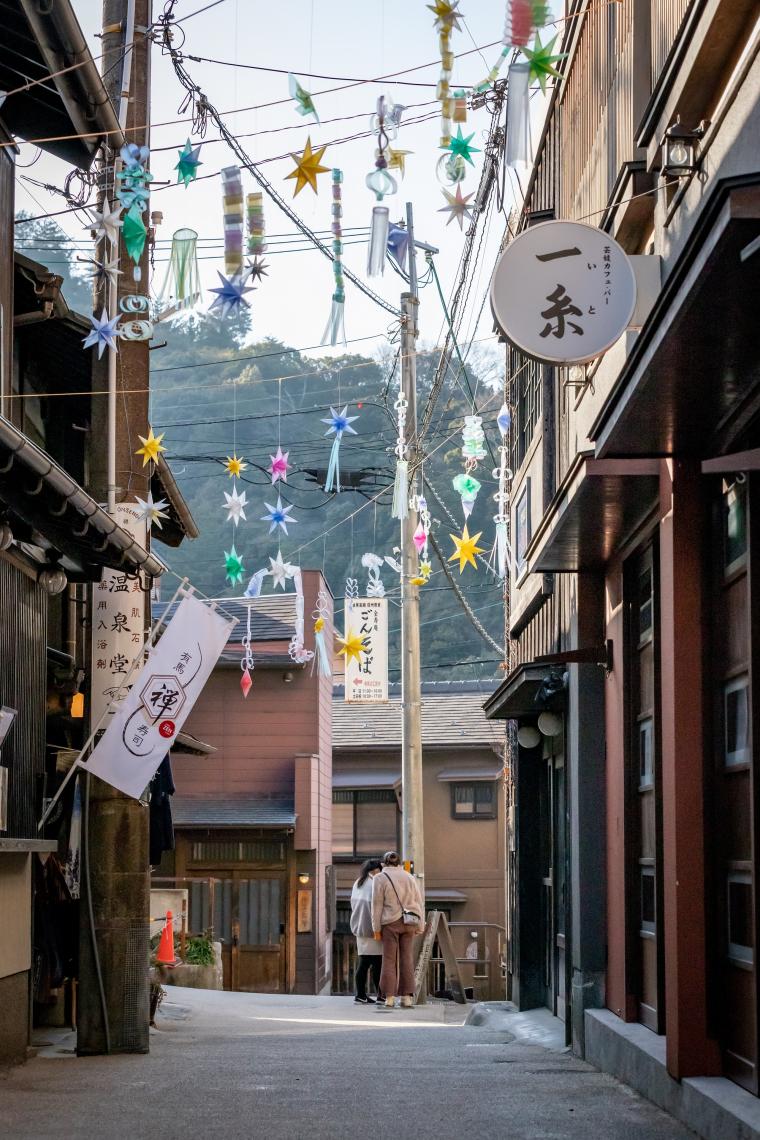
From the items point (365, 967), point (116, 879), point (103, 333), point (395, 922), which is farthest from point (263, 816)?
point (103, 333)

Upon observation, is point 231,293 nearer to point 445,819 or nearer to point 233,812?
point 233,812

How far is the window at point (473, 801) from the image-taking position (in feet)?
123

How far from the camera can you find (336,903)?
35969 millimetres

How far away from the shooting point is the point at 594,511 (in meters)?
9.70

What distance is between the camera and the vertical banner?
11.5 metres

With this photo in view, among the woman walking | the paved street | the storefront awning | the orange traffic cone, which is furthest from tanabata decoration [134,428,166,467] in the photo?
the orange traffic cone

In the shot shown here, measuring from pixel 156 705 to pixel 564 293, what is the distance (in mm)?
4805

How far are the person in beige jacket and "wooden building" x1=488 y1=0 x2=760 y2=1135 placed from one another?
3938 mm

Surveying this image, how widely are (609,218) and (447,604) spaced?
132 feet

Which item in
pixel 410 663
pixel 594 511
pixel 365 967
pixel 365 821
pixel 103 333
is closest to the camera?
pixel 594 511

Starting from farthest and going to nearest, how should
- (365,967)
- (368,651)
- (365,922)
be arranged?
1. (368,651)
2. (365,967)
3. (365,922)

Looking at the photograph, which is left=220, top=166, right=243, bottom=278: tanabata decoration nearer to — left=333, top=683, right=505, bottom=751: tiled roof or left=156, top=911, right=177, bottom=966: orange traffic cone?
left=156, top=911, right=177, bottom=966: orange traffic cone

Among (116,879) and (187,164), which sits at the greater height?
(187,164)

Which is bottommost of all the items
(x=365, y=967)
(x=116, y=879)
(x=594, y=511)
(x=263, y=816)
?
(x=365, y=967)
